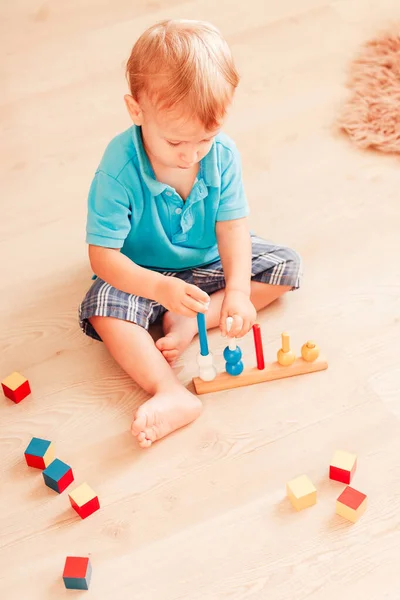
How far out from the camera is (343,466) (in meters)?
1.13

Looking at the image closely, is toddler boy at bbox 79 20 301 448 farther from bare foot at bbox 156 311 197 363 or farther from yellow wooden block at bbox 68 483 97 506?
yellow wooden block at bbox 68 483 97 506

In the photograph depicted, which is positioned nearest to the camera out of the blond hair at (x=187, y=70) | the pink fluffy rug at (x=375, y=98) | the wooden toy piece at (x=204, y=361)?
the blond hair at (x=187, y=70)

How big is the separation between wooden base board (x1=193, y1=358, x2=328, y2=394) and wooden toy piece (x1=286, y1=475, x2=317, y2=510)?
0.69ft

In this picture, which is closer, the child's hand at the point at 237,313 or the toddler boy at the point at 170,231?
the toddler boy at the point at 170,231

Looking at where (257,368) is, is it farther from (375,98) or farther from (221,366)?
(375,98)

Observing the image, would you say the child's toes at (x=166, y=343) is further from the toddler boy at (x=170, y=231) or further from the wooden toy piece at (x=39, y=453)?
the wooden toy piece at (x=39, y=453)

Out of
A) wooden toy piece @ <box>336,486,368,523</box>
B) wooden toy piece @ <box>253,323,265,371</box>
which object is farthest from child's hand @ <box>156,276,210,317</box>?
wooden toy piece @ <box>336,486,368,523</box>

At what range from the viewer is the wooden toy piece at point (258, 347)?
124cm

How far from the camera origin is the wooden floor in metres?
1.08

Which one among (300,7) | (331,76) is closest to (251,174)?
(331,76)

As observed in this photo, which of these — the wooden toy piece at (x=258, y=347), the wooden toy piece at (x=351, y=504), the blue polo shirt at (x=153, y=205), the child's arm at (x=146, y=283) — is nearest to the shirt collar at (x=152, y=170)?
the blue polo shirt at (x=153, y=205)

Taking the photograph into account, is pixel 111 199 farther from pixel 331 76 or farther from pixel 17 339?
pixel 331 76

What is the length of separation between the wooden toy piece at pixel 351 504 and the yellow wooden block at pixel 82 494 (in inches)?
13.3

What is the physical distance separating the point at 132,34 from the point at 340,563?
150 cm
